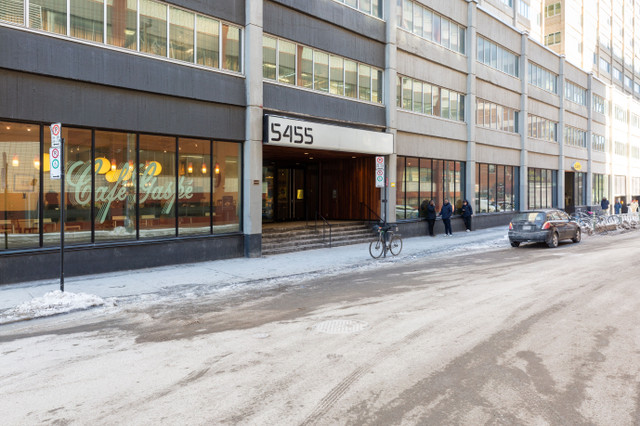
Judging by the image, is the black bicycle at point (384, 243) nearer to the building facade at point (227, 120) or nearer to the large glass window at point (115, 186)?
the building facade at point (227, 120)

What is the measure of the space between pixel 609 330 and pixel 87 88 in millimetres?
12796

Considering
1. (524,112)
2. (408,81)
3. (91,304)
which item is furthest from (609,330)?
(524,112)

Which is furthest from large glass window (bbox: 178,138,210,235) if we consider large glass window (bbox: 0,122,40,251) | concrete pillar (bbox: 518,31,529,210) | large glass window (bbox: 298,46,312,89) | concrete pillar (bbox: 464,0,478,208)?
concrete pillar (bbox: 518,31,529,210)

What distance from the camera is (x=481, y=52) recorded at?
28062 mm

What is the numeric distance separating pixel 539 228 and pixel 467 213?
7118 mm

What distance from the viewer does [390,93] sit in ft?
69.7

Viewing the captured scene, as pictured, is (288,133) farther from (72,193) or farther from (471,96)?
(471,96)

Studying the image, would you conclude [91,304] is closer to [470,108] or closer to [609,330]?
[609,330]

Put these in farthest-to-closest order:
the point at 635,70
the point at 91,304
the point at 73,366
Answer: the point at 635,70 < the point at 91,304 < the point at 73,366

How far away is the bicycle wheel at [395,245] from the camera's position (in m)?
16.5

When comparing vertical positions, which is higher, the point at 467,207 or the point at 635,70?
the point at 635,70

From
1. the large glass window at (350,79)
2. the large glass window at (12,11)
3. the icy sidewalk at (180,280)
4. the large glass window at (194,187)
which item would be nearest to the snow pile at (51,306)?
the icy sidewalk at (180,280)

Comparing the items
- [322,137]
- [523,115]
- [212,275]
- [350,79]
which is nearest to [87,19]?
[212,275]

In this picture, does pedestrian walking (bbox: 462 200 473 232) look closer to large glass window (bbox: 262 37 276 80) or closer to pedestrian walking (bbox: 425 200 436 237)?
pedestrian walking (bbox: 425 200 436 237)
